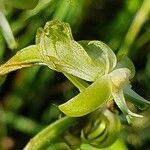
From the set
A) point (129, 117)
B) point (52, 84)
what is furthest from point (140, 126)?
point (129, 117)

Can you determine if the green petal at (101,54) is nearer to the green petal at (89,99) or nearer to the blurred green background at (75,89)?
the green petal at (89,99)

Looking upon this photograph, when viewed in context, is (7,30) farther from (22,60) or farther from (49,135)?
(49,135)

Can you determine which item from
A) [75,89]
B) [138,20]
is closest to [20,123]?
[75,89]

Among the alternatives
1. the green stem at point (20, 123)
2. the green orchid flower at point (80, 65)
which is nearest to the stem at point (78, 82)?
the green orchid flower at point (80, 65)

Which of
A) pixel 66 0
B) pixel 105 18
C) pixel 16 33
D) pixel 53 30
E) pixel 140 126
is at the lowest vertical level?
pixel 140 126

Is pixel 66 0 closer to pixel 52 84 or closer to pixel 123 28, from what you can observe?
pixel 123 28

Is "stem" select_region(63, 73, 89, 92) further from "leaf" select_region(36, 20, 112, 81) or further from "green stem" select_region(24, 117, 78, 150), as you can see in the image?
"green stem" select_region(24, 117, 78, 150)
